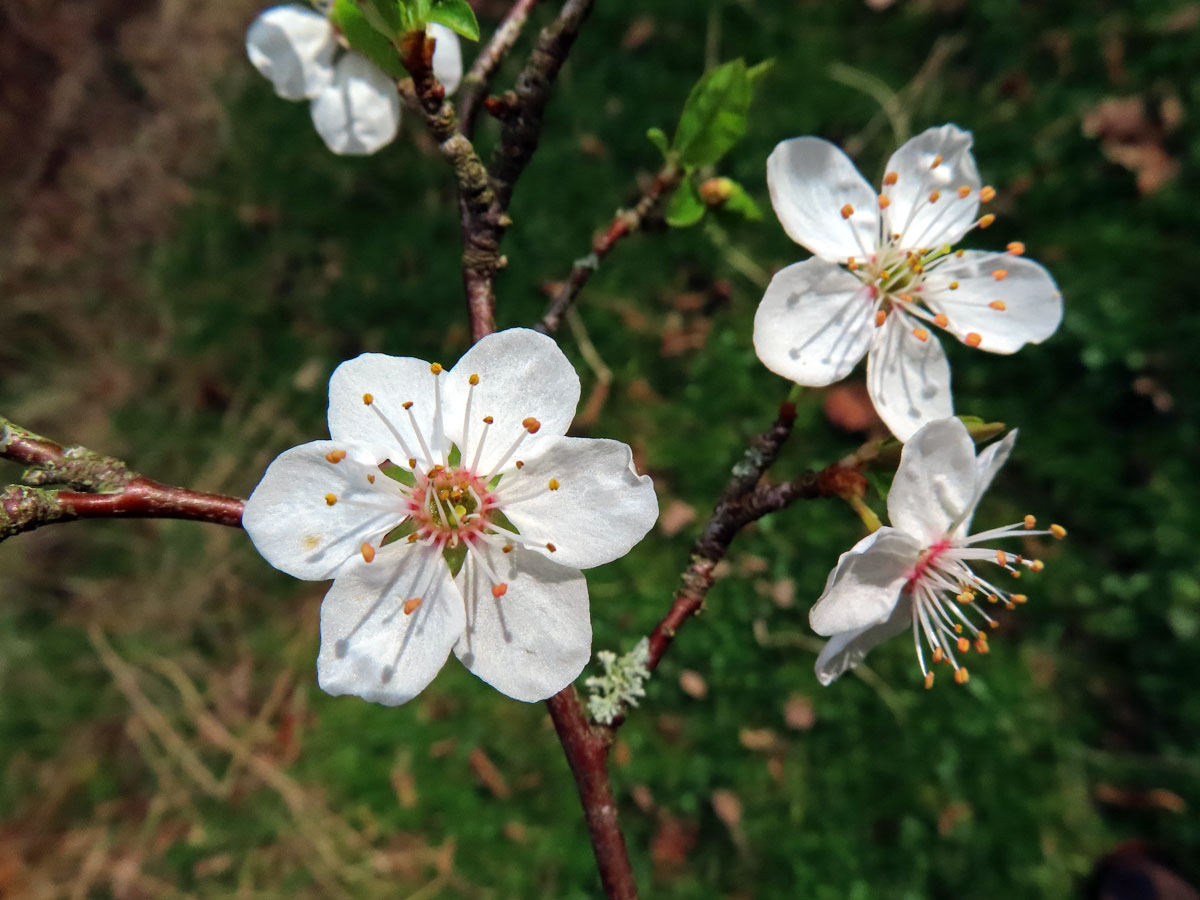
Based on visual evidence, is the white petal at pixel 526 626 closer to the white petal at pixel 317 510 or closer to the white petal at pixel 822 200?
the white petal at pixel 317 510

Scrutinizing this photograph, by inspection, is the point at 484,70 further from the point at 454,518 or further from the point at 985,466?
the point at 985,466

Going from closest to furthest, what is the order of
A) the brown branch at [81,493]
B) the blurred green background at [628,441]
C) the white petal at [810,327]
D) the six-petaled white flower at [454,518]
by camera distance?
the brown branch at [81,493], the six-petaled white flower at [454,518], the white petal at [810,327], the blurred green background at [628,441]

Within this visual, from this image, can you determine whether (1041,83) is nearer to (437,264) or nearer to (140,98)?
(437,264)

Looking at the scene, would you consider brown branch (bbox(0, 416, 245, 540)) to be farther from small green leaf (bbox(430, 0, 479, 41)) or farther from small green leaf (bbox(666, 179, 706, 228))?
small green leaf (bbox(666, 179, 706, 228))

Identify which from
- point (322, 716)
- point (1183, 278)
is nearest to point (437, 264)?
point (322, 716)

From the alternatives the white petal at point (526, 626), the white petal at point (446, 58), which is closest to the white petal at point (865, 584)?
the white petal at point (526, 626)

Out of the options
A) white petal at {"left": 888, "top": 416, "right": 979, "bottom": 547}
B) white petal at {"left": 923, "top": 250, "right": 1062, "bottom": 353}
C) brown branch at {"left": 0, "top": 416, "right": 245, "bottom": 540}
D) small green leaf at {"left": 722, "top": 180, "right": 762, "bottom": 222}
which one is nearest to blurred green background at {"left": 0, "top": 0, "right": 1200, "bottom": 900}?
white petal at {"left": 923, "top": 250, "right": 1062, "bottom": 353}

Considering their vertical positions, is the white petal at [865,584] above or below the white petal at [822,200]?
below
